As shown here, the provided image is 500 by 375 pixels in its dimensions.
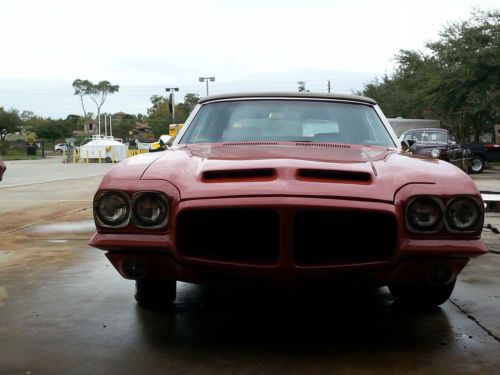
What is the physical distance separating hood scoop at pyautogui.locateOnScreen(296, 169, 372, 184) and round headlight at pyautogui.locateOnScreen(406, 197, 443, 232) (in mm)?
254

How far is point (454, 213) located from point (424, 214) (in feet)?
0.51

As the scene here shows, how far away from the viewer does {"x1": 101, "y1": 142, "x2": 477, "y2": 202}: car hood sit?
308 centimetres

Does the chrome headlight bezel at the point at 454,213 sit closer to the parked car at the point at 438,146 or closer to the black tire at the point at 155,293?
the black tire at the point at 155,293

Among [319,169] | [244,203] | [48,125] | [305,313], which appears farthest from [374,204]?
[48,125]

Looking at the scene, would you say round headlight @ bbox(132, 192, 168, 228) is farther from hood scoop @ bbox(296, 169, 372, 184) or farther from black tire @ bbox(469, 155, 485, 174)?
black tire @ bbox(469, 155, 485, 174)

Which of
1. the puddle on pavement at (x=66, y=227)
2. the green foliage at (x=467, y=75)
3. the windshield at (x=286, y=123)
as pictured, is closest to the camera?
the windshield at (x=286, y=123)

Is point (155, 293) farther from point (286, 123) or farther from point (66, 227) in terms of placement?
point (66, 227)

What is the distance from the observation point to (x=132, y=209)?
10.6 feet

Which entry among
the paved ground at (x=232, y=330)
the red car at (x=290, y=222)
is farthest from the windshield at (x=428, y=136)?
the red car at (x=290, y=222)

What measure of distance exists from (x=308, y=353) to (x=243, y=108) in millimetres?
1985

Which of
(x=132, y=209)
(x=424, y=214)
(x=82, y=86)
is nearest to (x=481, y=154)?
(x=424, y=214)

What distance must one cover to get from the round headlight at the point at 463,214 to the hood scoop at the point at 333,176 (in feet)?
1.42

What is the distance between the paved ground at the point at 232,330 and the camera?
10.2 ft

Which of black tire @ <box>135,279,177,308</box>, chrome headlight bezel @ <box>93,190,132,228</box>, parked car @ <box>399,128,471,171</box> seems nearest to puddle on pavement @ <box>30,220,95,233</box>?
black tire @ <box>135,279,177,308</box>
